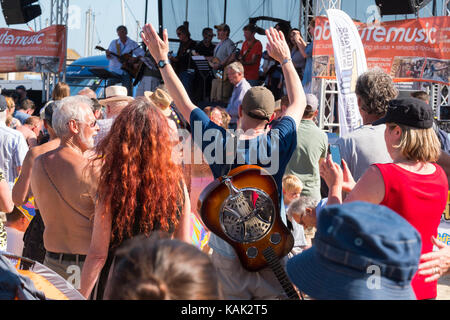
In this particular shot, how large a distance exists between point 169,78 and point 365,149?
3.48ft

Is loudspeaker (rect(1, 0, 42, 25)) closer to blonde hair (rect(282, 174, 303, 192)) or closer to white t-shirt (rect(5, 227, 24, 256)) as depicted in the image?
white t-shirt (rect(5, 227, 24, 256))

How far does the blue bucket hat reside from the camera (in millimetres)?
1341

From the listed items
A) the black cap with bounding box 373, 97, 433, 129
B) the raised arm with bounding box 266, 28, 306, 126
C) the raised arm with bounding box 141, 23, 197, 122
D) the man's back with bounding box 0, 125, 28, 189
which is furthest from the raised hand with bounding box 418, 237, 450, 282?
the man's back with bounding box 0, 125, 28, 189

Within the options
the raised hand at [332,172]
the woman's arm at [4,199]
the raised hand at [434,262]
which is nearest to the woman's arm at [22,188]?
the woman's arm at [4,199]

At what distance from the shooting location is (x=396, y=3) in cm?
929

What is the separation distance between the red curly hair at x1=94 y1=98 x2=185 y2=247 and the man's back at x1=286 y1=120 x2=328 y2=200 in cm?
236

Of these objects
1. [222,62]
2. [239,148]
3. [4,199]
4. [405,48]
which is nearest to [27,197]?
[4,199]

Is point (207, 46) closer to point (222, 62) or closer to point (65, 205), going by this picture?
point (222, 62)

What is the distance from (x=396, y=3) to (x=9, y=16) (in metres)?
8.46

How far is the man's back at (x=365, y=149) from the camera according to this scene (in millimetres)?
2920

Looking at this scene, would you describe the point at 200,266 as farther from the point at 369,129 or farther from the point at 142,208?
the point at 369,129

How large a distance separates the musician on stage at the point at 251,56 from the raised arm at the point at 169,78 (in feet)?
25.7

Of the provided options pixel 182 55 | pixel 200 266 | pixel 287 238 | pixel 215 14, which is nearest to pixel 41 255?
pixel 287 238

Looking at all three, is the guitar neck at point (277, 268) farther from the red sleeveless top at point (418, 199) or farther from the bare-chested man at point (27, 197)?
the bare-chested man at point (27, 197)
